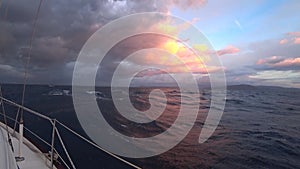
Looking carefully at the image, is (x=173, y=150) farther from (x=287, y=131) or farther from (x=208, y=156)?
(x=287, y=131)

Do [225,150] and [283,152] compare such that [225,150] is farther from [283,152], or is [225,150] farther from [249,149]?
[283,152]

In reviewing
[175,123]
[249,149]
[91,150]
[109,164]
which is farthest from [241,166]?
Result: [175,123]

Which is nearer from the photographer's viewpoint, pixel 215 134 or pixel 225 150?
pixel 225 150

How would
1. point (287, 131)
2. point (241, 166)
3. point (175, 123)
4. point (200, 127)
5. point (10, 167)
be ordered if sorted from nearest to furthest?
point (10, 167) → point (241, 166) → point (287, 131) → point (200, 127) → point (175, 123)

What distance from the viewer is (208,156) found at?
1783 centimetres

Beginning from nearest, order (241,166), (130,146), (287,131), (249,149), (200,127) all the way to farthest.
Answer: (241,166)
(249,149)
(130,146)
(287,131)
(200,127)

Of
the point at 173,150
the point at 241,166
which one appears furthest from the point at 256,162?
the point at 173,150

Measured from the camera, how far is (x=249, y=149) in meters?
19.1

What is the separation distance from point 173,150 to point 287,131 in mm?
13732

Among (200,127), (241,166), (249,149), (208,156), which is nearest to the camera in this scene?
(241,166)

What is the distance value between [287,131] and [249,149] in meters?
8.38

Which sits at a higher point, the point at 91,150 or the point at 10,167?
the point at 10,167

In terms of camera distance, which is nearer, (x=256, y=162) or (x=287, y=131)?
(x=256, y=162)

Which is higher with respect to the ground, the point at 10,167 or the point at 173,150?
the point at 10,167
